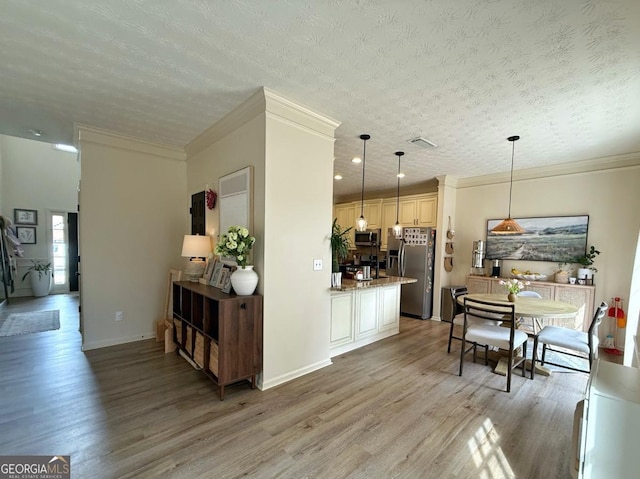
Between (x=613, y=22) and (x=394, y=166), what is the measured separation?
10.4 ft

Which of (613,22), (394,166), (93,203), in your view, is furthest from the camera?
(394,166)

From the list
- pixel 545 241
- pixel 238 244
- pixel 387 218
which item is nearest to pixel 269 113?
pixel 238 244

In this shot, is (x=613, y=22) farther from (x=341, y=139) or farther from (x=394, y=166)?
(x=394, y=166)

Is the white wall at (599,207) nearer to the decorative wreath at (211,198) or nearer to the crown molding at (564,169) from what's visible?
the crown molding at (564,169)

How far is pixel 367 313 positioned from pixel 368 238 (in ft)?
9.24

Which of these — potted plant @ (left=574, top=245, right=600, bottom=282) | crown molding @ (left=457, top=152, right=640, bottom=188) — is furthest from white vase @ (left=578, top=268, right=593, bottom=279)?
crown molding @ (left=457, top=152, right=640, bottom=188)

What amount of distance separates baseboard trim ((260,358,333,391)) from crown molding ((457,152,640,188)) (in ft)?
14.4

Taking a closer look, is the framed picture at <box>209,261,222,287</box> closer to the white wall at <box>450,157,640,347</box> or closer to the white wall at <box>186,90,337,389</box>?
the white wall at <box>186,90,337,389</box>

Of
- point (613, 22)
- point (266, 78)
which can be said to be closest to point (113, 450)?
point (266, 78)

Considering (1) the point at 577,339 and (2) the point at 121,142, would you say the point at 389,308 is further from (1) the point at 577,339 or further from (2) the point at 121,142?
(2) the point at 121,142

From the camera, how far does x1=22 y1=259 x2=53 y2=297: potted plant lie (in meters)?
6.63

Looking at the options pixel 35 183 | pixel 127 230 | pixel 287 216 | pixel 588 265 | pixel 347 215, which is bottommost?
pixel 588 265

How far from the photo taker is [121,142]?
148 inches

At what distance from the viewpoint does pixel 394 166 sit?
15.7 ft
